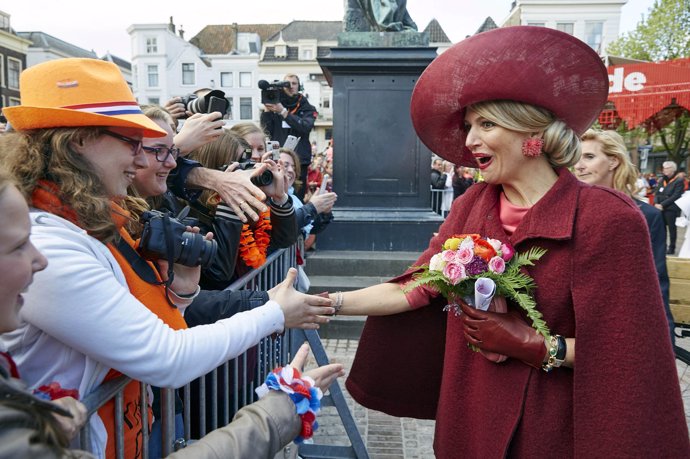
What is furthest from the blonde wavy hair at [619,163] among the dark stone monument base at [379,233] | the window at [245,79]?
the window at [245,79]

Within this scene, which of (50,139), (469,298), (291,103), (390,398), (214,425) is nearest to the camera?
(50,139)

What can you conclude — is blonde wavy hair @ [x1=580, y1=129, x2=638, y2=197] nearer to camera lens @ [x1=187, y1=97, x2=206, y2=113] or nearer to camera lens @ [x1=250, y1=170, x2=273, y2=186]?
camera lens @ [x1=250, y1=170, x2=273, y2=186]

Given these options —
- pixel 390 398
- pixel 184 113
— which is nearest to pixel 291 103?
pixel 184 113

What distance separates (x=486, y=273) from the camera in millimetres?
1819

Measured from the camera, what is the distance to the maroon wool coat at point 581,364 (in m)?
1.70

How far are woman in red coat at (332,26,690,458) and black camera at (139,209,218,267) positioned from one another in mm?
741

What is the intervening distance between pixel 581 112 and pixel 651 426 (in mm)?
1082

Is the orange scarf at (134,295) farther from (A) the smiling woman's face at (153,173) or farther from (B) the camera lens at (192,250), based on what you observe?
(A) the smiling woman's face at (153,173)

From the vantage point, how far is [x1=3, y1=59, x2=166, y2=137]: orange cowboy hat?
153 centimetres

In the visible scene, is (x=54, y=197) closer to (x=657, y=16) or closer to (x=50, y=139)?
(x=50, y=139)

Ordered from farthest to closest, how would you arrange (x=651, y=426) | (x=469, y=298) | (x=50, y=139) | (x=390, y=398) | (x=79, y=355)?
(x=390, y=398)
(x=469, y=298)
(x=651, y=426)
(x=50, y=139)
(x=79, y=355)

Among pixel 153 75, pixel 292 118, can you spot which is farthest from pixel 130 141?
pixel 153 75

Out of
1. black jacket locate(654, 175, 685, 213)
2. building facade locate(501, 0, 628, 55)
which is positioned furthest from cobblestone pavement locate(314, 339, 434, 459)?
building facade locate(501, 0, 628, 55)

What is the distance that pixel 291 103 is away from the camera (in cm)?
740
